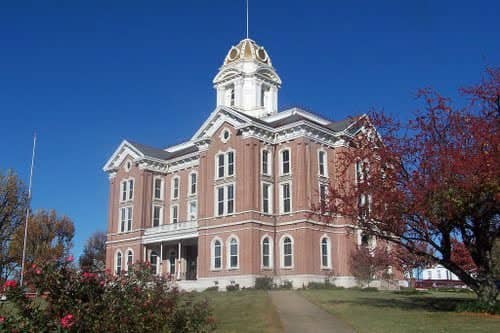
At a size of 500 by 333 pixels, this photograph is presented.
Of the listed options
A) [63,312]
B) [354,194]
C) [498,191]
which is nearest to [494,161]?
[498,191]

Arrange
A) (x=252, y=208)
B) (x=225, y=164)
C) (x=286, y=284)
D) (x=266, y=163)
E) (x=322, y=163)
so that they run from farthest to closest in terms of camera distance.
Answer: (x=225, y=164) < (x=322, y=163) < (x=266, y=163) < (x=252, y=208) < (x=286, y=284)

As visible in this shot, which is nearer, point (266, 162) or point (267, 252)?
point (267, 252)

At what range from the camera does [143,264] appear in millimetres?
13281

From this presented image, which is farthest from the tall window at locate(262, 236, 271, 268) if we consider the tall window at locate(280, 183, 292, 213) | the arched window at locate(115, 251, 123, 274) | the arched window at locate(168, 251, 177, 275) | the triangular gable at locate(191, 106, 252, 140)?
the arched window at locate(115, 251, 123, 274)

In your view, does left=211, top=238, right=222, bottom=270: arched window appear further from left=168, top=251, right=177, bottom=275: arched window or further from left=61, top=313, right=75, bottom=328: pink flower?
left=61, top=313, right=75, bottom=328: pink flower

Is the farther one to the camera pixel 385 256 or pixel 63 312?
pixel 385 256

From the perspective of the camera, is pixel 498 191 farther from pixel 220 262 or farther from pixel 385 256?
pixel 220 262

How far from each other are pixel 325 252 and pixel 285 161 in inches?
320

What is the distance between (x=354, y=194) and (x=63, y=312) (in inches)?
686

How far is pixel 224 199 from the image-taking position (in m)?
48.3

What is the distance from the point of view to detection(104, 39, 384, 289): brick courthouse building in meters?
45.2

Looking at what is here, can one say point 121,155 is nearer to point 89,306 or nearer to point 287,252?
point 287,252

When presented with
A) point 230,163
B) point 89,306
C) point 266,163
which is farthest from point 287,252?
point 89,306

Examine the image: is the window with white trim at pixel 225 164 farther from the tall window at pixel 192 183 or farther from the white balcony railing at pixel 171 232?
the tall window at pixel 192 183
